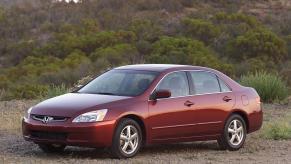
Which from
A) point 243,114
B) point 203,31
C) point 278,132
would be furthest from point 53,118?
point 203,31

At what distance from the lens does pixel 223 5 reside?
5841 cm

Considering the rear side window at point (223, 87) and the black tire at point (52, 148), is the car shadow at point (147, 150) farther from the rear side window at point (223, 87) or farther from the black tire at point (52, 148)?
the rear side window at point (223, 87)

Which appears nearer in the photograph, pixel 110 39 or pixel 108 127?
pixel 108 127

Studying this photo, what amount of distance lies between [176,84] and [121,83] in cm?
90

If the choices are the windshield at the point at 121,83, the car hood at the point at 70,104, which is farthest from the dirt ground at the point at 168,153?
the windshield at the point at 121,83

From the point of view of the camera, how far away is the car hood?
11690 millimetres

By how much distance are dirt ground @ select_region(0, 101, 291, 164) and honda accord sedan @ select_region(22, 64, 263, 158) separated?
24 centimetres

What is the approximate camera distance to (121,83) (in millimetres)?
12750

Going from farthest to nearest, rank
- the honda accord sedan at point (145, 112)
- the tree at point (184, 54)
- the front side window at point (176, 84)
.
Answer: the tree at point (184, 54)
the front side window at point (176, 84)
the honda accord sedan at point (145, 112)

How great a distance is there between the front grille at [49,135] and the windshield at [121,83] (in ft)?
4.07

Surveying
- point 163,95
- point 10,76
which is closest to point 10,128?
point 163,95

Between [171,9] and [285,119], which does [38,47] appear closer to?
[171,9]

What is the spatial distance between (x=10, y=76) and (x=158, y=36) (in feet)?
37.4

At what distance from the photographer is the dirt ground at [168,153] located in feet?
38.9
